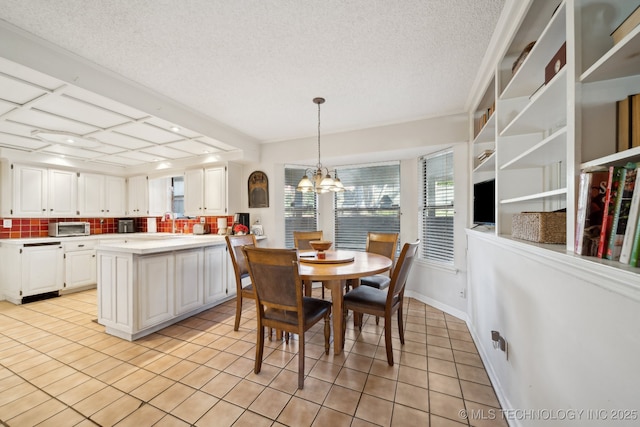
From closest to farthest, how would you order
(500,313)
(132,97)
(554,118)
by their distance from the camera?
1. (554,118)
2. (500,313)
3. (132,97)

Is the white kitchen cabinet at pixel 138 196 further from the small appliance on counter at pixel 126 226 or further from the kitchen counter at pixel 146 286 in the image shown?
the kitchen counter at pixel 146 286

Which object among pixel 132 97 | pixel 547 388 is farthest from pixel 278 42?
pixel 547 388

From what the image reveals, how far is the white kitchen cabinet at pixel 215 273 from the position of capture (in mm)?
3285

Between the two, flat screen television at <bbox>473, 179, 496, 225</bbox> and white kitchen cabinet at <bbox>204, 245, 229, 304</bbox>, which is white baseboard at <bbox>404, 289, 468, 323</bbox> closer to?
flat screen television at <bbox>473, 179, 496, 225</bbox>

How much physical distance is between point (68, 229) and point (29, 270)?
848mm

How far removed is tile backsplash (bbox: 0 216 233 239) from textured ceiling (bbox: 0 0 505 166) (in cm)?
258

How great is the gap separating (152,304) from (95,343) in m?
0.58

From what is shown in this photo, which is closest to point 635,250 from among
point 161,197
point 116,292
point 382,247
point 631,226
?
point 631,226

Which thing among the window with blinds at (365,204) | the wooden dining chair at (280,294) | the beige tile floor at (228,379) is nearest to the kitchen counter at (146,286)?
the beige tile floor at (228,379)

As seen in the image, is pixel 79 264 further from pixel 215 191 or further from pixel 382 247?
pixel 382 247

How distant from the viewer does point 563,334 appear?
997 mm

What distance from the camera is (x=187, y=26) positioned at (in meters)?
1.68

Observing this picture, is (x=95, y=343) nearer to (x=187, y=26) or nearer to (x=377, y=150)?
(x=187, y=26)

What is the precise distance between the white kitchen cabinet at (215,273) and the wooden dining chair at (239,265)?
0.66 meters
